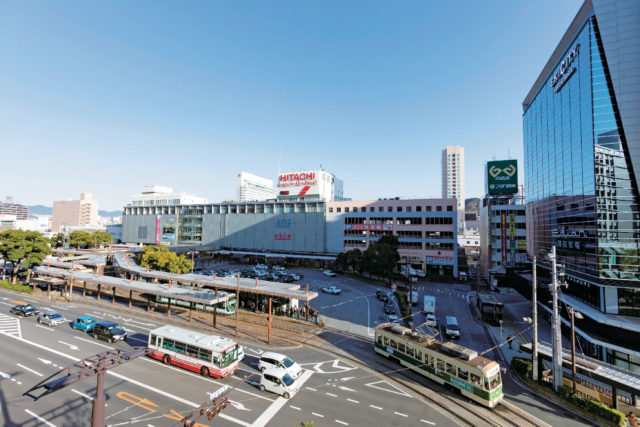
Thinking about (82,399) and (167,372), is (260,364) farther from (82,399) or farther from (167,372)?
(82,399)

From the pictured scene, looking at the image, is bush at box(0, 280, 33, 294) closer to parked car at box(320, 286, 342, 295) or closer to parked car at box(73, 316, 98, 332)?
parked car at box(73, 316, 98, 332)

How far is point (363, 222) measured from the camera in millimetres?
86375

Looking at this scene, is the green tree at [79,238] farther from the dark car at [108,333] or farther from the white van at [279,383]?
the white van at [279,383]

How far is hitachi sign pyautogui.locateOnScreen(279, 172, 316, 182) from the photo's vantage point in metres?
97.4

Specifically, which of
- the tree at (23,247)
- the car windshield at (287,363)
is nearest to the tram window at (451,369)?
the car windshield at (287,363)

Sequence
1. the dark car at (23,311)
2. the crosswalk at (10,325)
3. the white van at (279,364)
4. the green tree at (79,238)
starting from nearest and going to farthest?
the white van at (279,364), the crosswalk at (10,325), the dark car at (23,311), the green tree at (79,238)

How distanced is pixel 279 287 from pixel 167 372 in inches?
582

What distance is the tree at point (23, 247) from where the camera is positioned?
4850 centimetres

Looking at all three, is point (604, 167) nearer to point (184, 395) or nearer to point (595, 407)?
point (595, 407)

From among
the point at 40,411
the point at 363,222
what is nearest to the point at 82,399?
the point at 40,411

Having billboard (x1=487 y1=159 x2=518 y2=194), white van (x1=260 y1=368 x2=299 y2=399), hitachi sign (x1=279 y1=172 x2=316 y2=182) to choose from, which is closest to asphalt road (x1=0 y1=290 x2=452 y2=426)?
white van (x1=260 y1=368 x2=299 y2=399)

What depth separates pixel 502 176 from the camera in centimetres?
7450

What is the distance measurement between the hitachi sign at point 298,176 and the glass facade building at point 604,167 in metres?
69.7

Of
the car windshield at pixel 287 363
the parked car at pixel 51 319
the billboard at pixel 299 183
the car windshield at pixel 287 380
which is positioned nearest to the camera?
the car windshield at pixel 287 380
